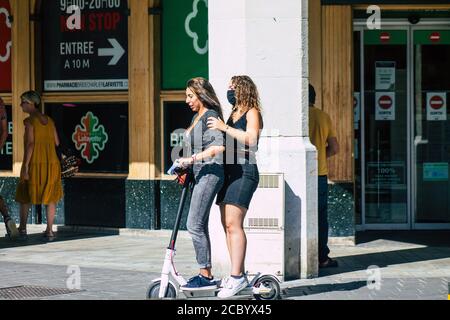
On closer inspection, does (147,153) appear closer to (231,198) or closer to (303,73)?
(303,73)

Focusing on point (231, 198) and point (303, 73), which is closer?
point (231, 198)

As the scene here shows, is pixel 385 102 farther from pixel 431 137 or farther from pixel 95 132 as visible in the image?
pixel 95 132

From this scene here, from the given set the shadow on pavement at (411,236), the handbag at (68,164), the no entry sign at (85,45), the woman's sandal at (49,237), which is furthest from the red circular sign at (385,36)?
the woman's sandal at (49,237)

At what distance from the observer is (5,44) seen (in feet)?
53.8

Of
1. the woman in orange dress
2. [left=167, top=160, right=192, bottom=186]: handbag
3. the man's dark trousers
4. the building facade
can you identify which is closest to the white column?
the man's dark trousers

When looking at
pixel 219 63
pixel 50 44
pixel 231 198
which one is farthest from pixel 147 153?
pixel 231 198

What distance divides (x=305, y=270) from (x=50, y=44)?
6.69 metres

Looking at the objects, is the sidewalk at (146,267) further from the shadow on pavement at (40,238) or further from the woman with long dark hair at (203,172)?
the woman with long dark hair at (203,172)

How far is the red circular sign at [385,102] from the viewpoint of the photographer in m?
15.5

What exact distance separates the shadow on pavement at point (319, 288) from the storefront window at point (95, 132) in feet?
18.1

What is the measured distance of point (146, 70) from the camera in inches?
598

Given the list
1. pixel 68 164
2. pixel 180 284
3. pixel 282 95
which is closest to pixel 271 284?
pixel 180 284

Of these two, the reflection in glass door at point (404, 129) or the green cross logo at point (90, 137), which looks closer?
the reflection in glass door at point (404, 129)

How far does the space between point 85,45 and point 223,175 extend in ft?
22.5
